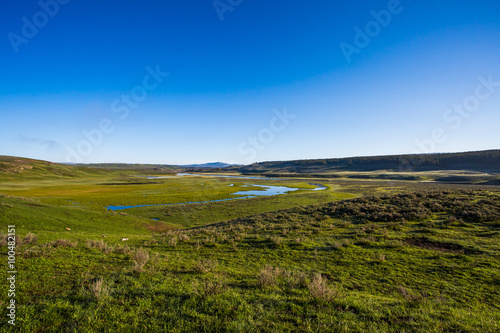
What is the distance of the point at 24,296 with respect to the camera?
223 inches

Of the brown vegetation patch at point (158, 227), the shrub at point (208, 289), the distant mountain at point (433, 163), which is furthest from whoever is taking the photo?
the distant mountain at point (433, 163)

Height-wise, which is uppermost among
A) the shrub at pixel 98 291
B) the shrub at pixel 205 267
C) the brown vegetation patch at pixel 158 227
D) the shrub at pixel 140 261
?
the shrub at pixel 98 291

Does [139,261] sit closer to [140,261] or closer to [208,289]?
[140,261]

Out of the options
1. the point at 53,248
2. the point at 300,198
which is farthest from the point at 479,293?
the point at 300,198

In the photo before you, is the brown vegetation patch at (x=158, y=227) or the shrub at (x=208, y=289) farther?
the brown vegetation patch at (x=158, y=227)

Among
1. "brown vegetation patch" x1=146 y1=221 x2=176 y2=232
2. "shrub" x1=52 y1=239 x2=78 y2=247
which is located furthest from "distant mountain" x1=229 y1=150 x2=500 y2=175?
"shrub" x1=52 y1=239 x2=78 y2=247

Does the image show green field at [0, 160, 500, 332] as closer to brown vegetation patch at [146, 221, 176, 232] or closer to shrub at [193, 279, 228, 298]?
shrub at [193, 279, 228, 298]

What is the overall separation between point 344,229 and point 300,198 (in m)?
30.4

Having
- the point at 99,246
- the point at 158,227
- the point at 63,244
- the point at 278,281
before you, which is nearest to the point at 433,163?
the point at 158,227

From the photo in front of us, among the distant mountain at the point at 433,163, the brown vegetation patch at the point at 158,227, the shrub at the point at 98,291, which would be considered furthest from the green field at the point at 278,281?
the distant mountain at the point at 433,163

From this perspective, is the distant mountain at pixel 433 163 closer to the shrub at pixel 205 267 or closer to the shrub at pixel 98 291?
the shrub at pixel 205 267

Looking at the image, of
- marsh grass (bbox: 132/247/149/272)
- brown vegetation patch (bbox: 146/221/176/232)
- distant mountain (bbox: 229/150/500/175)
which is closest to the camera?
marsh grass (bbox: 132/247/149/272)

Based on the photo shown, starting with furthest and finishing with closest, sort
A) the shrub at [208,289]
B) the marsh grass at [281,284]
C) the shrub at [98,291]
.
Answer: the shrub at [208,289] → the shrub at [98,291] → the marsh grass at [281,284]

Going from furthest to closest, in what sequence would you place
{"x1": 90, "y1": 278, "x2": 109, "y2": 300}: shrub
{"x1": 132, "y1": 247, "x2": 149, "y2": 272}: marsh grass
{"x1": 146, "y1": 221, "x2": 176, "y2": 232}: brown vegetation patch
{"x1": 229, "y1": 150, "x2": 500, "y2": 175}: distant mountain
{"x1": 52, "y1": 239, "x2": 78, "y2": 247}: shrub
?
1. {"x1": 229, "y1": 150, "x2": 500, "y2": 175}: distant mountain
2. {"x1": 146, "y1": 221, "x2": 176, "y2": 232}: brown vegetation patch
3. {"x1": 52, "y1": 239, "x2": 78, "y2": 247}: shrub
4. {"x1": 132, "y1": 247, "x2": 149, "y2": 272}: marsh grass
5. {"x1": 90, "y1": 278, "x2": 109, "y2": 300}: shrub
